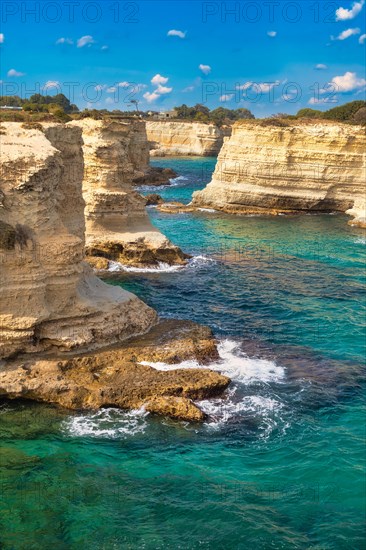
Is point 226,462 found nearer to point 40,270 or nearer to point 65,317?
point 65,317

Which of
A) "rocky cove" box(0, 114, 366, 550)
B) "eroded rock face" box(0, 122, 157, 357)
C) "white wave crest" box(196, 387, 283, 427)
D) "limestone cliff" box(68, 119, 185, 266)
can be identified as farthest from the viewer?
"limestone cliff" box(68, 119, 185, 266)

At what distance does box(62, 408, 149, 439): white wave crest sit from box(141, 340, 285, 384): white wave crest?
2327mm

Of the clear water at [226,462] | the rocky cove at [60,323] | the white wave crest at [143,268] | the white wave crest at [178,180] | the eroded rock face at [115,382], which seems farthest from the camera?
the white wave crest at [178,180]

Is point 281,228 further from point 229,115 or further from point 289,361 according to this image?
point 229,115

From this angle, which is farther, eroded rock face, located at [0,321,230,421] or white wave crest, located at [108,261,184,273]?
white wave crest, located at [108,261,184,273]

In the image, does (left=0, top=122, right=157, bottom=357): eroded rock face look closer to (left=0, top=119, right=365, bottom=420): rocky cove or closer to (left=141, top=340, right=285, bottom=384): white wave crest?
(left=0, top=119, right=365, bottom=420): rocky cove

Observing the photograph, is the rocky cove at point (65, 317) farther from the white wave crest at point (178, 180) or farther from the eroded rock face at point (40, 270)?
the white wave crest at point (178, 180)

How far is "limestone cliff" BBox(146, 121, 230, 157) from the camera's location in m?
120

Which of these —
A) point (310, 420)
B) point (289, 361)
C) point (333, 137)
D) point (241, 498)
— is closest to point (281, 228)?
point (333, 137)

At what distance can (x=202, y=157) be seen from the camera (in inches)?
4766

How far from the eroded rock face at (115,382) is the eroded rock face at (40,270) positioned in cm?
→ 81

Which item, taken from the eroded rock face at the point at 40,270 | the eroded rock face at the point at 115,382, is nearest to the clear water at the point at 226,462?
A: the eroded rock face at the point at 115,382

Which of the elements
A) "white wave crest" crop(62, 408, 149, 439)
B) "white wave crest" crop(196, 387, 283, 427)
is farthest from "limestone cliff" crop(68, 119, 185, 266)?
"white wave crest" crop(62, 408, 149, 439)

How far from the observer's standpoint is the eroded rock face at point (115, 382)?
16.3 m
